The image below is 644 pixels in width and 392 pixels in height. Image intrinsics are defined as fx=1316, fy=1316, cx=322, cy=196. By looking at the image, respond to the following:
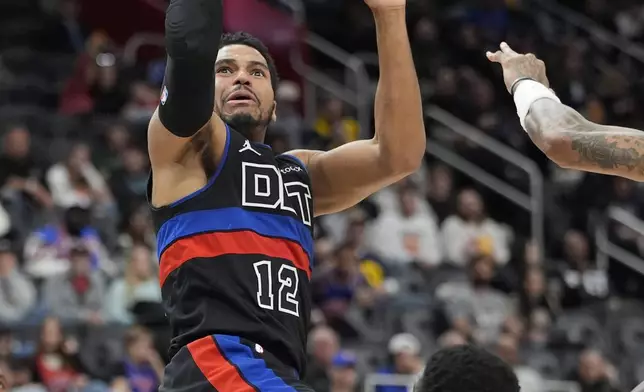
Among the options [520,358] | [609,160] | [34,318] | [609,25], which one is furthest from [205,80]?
[609,25]

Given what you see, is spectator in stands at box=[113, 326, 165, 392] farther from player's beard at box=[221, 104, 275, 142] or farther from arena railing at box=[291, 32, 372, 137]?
player's beard at box=[221, 104, 275, 142]

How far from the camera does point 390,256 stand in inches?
563

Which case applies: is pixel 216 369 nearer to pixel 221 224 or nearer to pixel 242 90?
pixel 221 224

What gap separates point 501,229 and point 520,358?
2640mm

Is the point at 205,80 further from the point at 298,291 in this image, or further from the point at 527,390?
the point at 527,390

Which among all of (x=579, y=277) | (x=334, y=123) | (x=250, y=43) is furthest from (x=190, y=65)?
(x=334, y=123)

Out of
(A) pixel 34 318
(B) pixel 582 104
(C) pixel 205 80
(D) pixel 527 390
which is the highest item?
(C) pixel 205 80

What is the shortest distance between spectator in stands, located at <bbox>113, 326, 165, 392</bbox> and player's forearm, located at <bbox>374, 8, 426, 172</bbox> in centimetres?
653

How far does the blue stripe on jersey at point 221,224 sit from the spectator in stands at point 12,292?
25.1ft

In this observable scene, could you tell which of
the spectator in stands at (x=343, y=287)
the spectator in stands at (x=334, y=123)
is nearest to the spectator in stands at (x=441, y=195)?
the spectator in stands at (x=334, y=123)

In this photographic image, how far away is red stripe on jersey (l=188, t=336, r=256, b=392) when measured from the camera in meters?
4.23

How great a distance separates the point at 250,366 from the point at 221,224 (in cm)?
50

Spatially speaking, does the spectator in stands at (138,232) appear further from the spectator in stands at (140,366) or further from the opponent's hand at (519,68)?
the opponent's hand at (519,68)

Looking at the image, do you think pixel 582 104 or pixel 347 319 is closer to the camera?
pixel 347 319
